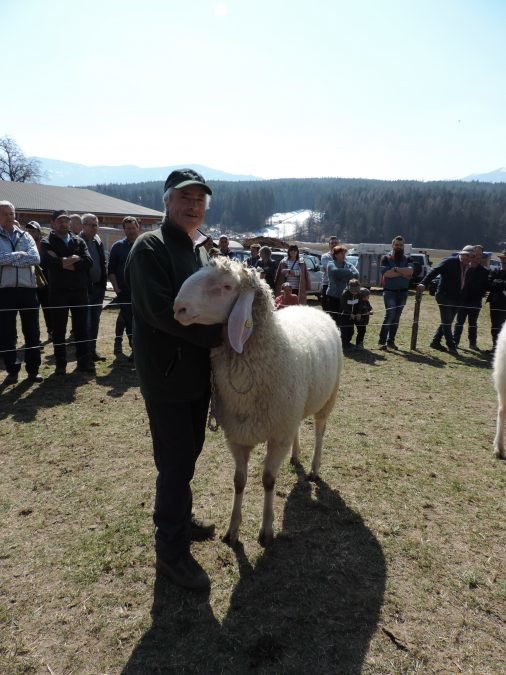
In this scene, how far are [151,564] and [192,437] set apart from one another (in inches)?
38.7

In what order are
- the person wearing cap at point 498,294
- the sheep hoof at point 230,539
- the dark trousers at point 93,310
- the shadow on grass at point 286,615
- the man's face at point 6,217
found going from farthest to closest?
the person wearing cap at point 498,294 < the dark trousers at point 93,310 < the man's face at point 6,217 < the sheep hoof at point 230,539 < the shadow on grass at point 286,615

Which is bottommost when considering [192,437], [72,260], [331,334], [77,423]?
[77,423]

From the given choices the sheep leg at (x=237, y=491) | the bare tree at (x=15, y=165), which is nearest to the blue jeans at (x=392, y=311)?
the sheep leg at (x=237, y=491)

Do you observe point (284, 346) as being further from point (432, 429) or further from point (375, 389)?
point (375, 389)

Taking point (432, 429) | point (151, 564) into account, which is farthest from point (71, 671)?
point (432, 429)

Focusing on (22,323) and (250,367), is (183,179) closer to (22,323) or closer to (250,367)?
(250,367)

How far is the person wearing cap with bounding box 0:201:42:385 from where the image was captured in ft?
18.7

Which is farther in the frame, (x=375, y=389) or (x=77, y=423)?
(x=375, y=389)

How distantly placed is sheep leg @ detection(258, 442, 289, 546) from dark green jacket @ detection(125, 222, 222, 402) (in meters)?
0.86

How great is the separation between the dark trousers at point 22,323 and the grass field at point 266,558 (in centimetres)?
112

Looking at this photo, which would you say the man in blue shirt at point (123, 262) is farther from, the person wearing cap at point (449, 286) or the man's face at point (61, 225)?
the person wearing cap at point (449, 286)

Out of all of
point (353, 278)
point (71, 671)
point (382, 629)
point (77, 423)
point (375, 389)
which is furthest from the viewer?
point (353, 278)

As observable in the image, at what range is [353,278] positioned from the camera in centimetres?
898

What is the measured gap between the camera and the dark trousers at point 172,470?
2611 mm
